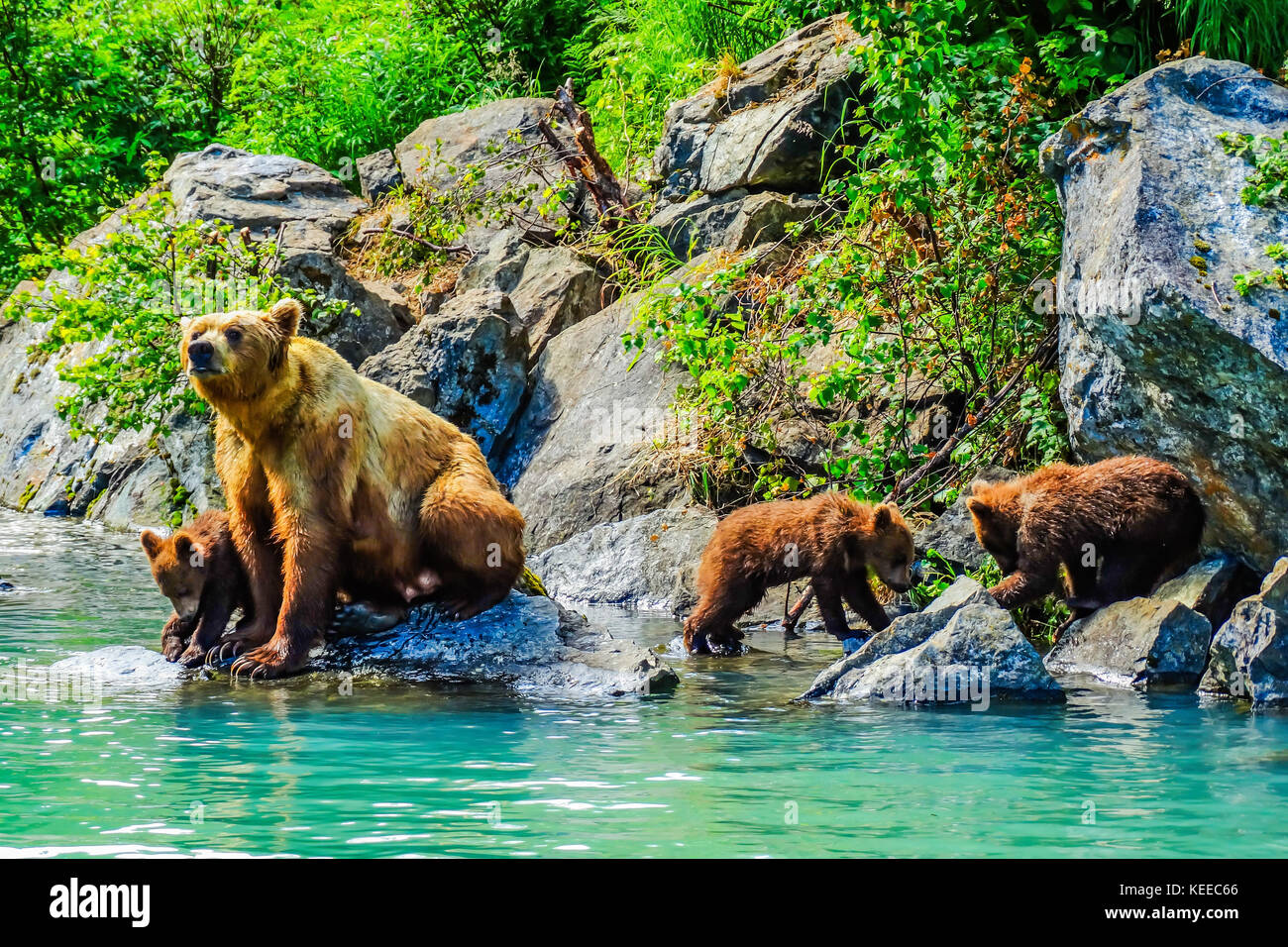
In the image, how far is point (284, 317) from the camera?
7969 mm

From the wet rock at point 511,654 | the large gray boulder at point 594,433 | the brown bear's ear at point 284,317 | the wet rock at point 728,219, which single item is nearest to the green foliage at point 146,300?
the large gray boulder at point 594,433

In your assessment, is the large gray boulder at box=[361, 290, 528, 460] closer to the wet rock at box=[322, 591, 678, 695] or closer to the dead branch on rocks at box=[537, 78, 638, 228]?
the dead branch on rocks at box=[537, 78, 638, 228]

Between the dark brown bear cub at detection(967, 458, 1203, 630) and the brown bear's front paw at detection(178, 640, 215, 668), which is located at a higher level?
the dark brown bear cub at detection(967, 458, 1203, 630)

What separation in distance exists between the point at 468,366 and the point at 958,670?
7731 mm

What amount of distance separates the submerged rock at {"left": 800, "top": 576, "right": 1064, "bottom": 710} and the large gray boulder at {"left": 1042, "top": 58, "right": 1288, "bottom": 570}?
74.1 inches

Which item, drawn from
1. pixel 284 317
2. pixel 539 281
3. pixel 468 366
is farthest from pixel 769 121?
pixel 284 317

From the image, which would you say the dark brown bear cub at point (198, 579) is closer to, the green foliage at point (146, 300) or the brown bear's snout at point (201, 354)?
the brown bear's snout at point (201, 354)

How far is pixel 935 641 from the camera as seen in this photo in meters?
7.63

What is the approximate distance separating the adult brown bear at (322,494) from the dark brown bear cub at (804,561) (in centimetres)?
148

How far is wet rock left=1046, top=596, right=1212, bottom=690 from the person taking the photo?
7.99m

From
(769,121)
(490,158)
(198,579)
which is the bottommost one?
(198,579)

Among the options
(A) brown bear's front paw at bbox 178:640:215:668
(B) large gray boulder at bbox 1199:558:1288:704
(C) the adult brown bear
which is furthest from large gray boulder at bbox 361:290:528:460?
(B) large gray boulder at bbox 1199:558:1288:704

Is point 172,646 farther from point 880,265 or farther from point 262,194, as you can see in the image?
point 262,194

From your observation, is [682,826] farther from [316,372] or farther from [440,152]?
[440,152]
